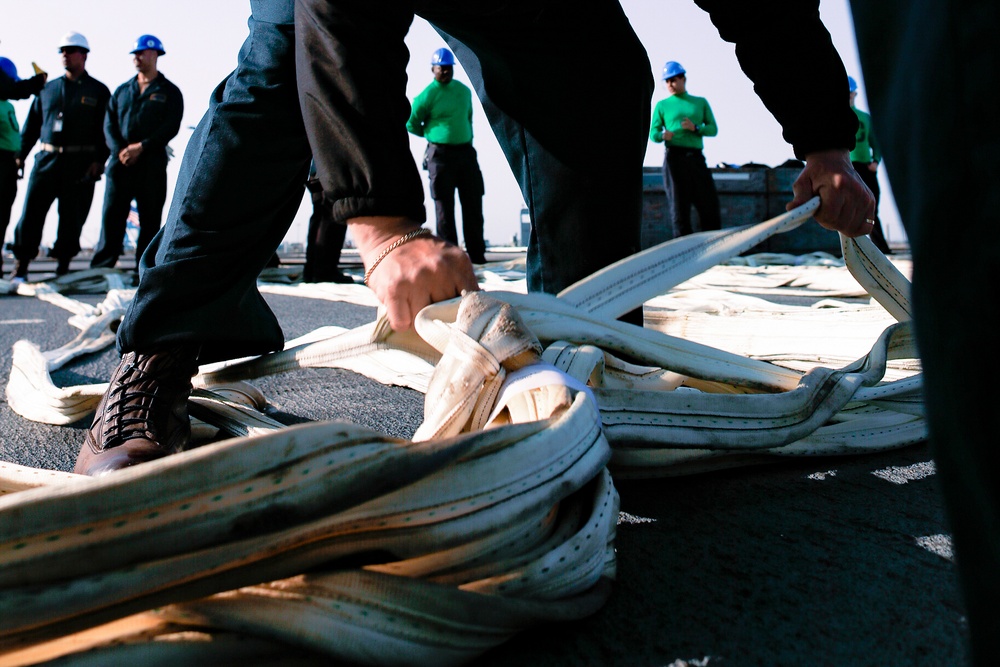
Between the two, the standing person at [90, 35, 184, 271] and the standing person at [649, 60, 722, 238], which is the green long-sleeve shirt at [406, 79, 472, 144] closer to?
the standing person at [649, 60, 722, 238]

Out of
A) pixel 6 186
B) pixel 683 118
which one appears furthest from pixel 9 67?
pixel 683 118

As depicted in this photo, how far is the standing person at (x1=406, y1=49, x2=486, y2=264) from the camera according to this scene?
24.8ft

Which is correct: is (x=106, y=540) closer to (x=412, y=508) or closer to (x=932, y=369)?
(x=412, y=508)

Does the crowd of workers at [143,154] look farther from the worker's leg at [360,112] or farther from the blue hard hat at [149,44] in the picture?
the worker's leg at [360,112]

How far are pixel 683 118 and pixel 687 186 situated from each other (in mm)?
681

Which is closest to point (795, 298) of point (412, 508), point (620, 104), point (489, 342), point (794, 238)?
point (620, 104)

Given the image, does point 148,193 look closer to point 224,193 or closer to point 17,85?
point 17,85

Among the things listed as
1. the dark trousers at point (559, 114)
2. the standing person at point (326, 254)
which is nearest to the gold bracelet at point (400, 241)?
the dark trousers at point (559, 114)

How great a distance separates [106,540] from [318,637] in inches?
6.5

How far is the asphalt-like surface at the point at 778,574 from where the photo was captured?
669 mm

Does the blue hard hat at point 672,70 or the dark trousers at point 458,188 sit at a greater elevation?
the blue hard hat at point 672,70

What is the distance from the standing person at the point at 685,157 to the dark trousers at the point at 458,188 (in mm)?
1914

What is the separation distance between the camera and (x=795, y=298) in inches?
166

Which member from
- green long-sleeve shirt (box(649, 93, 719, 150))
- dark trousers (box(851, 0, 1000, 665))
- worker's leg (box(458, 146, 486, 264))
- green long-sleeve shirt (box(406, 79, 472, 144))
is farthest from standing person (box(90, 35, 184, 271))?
dark trousers (box(851, 0, 1000, 665))
